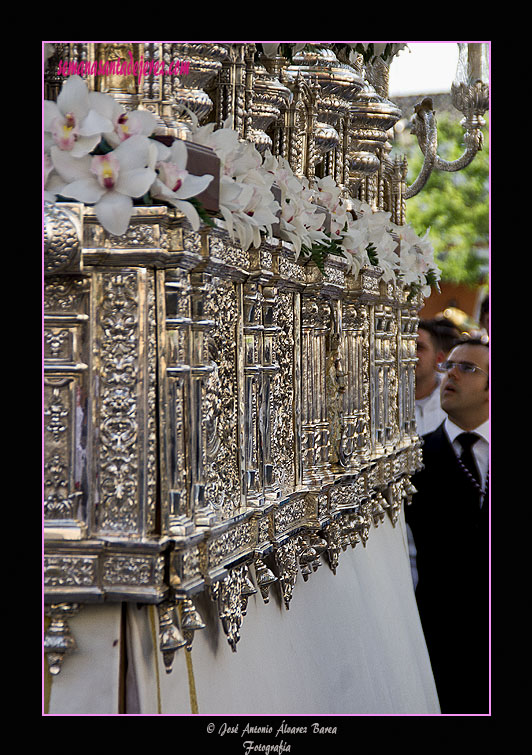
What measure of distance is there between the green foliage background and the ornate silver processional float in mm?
6502

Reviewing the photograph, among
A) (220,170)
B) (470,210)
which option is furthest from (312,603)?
(470,210)

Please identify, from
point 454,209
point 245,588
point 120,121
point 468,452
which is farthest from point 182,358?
point 454,209

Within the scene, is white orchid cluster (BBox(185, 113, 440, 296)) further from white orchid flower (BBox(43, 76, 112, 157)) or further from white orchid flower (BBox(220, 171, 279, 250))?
white orchid flower (BBox(43, 76, 112, 157))

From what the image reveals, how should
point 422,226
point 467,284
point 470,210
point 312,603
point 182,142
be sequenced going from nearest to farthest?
point 182,142 < point 312,603 < point 467,284 < point 470,210 < point 422,226

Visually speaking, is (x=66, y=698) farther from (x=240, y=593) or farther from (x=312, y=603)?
(x=312, y=603)

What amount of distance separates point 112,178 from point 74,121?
0.16 metres

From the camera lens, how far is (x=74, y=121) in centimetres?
248

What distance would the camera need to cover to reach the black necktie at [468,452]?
785cm

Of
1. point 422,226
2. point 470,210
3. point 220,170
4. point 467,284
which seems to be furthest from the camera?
point 422,226

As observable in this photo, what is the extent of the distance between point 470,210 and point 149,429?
32.4 feet

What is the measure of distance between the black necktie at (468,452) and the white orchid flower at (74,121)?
5802 millimetres

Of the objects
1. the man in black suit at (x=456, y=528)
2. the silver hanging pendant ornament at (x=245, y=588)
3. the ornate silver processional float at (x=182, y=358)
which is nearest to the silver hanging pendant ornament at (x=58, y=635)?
the ornate silver processional float at (x=182, y=358)
